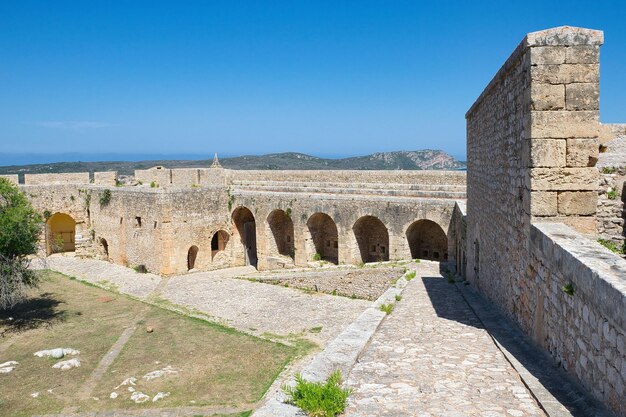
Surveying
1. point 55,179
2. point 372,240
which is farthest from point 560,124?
point 55,179

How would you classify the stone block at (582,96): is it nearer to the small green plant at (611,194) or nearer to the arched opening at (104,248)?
the small green plant at (611,194)

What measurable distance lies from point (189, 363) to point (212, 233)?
42.9 ft

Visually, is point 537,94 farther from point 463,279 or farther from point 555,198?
point 463,279

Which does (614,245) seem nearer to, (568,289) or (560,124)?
(560,124)

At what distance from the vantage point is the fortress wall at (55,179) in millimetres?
25564

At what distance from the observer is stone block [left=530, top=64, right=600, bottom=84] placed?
18.3 ft

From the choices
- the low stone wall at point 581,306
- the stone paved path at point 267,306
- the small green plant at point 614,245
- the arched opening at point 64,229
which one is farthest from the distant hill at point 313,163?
the low stone wall at point 581,306

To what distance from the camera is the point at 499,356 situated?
585 cm

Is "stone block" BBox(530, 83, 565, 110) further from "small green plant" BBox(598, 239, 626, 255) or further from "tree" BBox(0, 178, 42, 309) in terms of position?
"tree" BBox(0, 178, 42, 309)

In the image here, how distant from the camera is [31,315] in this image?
15.7 metres

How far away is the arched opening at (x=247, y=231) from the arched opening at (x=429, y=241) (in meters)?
8.53

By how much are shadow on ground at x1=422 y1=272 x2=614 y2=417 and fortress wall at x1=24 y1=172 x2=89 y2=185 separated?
22468 mm

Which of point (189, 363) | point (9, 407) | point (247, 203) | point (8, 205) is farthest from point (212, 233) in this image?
point (9, 407)

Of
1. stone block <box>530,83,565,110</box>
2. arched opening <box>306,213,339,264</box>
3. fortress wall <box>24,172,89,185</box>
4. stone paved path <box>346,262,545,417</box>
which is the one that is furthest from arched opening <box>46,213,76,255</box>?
stone block <box>530,83,565,110</box>
